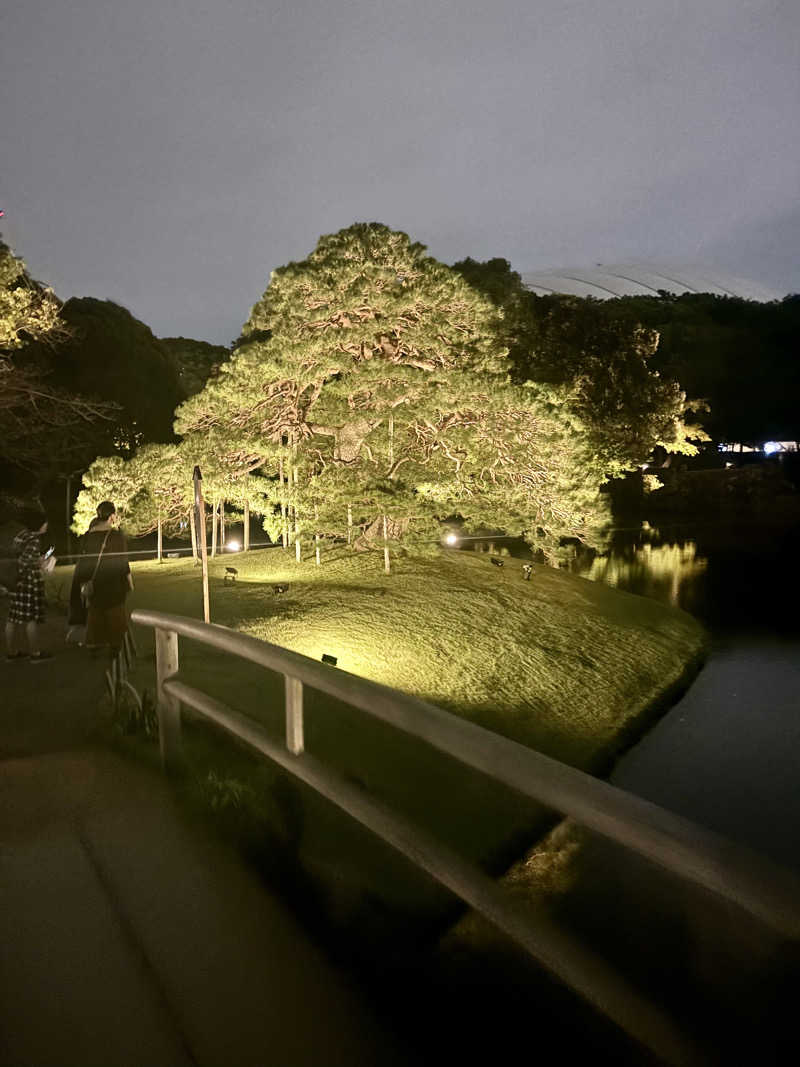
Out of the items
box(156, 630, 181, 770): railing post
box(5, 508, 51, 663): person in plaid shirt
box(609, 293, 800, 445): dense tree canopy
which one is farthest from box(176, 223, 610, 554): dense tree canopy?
box(609, 293, 800, 445): dense tree canopy

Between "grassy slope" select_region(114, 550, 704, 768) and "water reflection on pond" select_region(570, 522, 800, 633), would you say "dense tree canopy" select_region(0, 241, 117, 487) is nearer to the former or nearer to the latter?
"grassy slope" select_region(114, 550, 704, 768)

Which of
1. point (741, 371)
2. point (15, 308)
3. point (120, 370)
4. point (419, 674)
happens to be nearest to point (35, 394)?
point (15, 308)

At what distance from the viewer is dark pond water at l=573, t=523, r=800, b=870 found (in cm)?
748

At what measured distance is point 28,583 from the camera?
6.23 m

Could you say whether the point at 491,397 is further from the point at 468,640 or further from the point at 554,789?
the point at 554,789

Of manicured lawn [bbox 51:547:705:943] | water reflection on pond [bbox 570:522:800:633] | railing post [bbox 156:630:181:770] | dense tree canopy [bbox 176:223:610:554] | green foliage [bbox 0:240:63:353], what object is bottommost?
water reflection on pond [bbox 570:522:800:633]

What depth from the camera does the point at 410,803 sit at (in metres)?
6.43

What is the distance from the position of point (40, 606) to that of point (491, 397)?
828 centimetres

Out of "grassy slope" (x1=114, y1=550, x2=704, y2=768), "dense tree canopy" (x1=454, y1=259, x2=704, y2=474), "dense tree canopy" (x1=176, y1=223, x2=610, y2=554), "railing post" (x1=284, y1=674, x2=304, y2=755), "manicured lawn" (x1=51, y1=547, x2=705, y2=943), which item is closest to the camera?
"railing post" (x1=284, y1=674, x2=304, y2=755)

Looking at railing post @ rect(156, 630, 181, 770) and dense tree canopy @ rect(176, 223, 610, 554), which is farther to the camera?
dense tree canopy @ rect(176, 223, 610, 554)

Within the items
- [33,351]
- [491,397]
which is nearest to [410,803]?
[491,397]

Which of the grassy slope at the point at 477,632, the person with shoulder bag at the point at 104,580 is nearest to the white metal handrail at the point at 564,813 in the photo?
the person with shoulder bag at the point at 104,580

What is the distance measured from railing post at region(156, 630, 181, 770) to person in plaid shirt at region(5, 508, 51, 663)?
2.74 meters

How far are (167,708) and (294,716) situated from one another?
3.88ft
